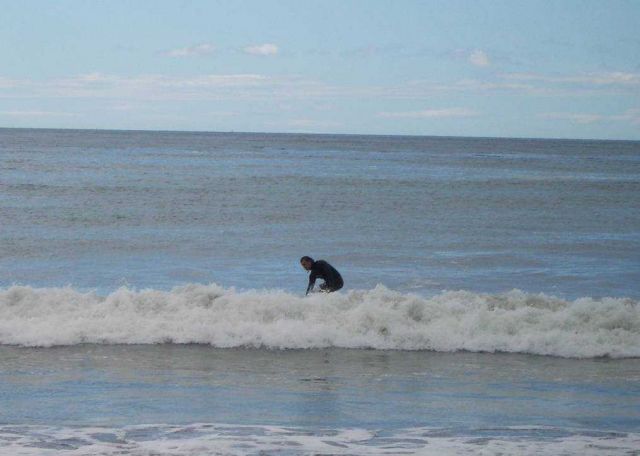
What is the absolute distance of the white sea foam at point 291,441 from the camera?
27.0 ft

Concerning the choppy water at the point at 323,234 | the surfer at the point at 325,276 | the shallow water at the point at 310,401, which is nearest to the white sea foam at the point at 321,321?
the surfer at the point at 325,276

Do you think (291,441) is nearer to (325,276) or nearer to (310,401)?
(310,401)

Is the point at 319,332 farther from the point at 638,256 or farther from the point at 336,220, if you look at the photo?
the point at 336,220

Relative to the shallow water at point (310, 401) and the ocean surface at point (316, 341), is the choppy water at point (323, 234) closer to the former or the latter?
the ocean surface at point (316, 341)

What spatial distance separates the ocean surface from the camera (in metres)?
9.03

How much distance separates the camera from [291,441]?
8625mm

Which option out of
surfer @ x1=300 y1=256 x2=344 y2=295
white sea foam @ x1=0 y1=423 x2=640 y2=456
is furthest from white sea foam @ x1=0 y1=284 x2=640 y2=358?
white sea foam @ x1=0 y1=423 x2=640 y2=456

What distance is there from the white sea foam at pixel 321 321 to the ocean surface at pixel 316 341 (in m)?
0.03


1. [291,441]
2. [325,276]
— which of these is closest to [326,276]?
[325,276]

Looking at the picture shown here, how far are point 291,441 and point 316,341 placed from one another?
503 centimetres

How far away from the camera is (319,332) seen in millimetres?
13797

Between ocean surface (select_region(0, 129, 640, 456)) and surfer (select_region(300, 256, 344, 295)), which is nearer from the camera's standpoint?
ocean surface (select_region(0, 129, 640, 456))

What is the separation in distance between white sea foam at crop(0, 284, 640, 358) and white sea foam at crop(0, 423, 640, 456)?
14.5ft

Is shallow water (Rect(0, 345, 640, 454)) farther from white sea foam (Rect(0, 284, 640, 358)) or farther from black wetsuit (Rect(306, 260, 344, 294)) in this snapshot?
black wetsuit (Rect(306, 260, 344, 294))
